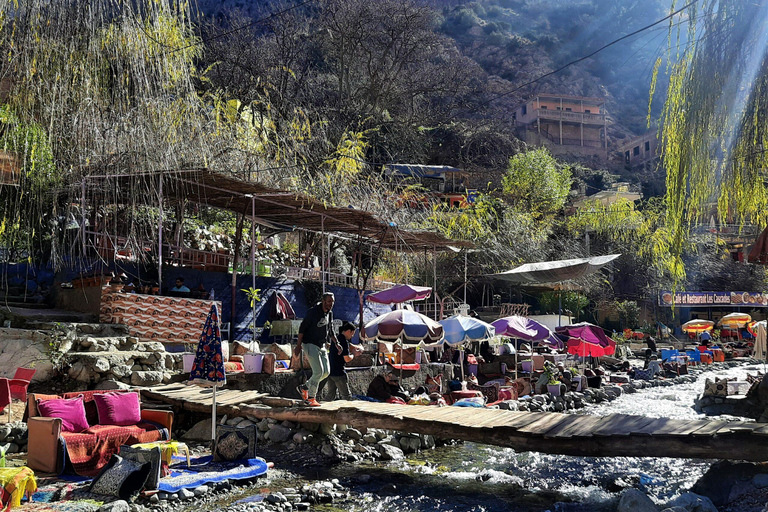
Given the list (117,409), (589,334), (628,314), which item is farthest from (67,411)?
(628,314)

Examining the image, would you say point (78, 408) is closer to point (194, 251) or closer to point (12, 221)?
point (12, 221)

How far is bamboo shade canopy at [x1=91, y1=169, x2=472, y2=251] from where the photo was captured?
11375 millimetres

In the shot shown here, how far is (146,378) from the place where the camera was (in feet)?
32.5

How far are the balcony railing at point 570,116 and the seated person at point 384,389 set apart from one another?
2225 inches

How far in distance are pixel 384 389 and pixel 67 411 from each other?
5669 mm

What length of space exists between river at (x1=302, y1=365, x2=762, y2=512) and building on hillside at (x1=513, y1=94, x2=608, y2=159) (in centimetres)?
5590

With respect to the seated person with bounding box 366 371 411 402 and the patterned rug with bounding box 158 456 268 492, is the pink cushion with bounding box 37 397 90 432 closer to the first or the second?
the patterned rug with bounding box 158 456 268 492

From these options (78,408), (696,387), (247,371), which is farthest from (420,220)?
(78,408)

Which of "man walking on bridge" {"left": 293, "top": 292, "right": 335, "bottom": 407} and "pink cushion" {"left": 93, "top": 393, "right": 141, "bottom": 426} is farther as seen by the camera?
"man walking on bridge" {"left": 293, "top": 292, "right": 335, "bottom": 407}

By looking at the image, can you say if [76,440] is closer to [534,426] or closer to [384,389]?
[534,426]

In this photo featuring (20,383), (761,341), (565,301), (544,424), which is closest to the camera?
(544,424)

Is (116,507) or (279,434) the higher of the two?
(116,507)

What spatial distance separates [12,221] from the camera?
859 cm

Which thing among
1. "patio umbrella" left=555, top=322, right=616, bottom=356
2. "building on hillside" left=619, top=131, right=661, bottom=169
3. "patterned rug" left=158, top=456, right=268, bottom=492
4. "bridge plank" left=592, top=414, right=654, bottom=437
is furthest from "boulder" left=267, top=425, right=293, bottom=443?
"building on hillside" left=619, top=131, right=661, bottom=169
